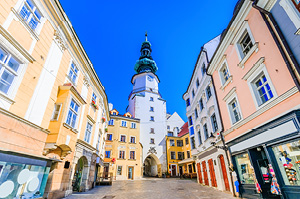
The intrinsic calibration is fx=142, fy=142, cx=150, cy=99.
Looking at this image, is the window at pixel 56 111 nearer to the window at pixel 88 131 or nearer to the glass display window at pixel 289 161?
the window at pixel 88 131

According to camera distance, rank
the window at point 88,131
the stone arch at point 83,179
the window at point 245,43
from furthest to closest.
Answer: the window at point 88,131
the stone arch at point 83,179
the window at point 245,43

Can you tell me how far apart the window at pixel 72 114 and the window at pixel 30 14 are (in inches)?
187

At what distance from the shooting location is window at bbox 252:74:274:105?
7.43m

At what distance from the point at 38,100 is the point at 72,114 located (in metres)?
2.73

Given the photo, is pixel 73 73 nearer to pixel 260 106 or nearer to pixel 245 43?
pixel 245 43

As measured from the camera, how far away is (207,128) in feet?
47.1

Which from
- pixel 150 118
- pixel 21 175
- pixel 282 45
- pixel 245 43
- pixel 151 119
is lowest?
pixel 21 175

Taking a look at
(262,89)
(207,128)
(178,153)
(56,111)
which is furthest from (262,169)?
(178,153)

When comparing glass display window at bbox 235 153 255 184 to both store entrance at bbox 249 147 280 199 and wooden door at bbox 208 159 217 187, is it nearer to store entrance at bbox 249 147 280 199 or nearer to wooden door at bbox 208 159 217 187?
store entrance at bbox 249 147 280 199

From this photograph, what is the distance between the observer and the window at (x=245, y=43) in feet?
29.4

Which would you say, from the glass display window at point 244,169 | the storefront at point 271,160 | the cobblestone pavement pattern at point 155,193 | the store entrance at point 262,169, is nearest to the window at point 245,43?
the storefront at point 271,160

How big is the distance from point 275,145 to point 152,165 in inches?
1253

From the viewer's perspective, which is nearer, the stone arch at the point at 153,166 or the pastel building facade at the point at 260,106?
the pastel building facade at the point at 260,106

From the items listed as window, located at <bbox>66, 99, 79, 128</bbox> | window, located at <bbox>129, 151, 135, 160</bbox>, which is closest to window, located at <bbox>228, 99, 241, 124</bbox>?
window, located at <bbox>66, 99, 79, 128</bbox>
